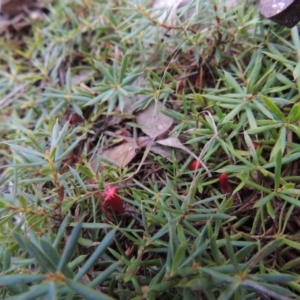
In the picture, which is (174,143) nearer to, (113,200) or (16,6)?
(113,200)

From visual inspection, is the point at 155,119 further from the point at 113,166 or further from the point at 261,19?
the point at 261,19

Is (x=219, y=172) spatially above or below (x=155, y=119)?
below

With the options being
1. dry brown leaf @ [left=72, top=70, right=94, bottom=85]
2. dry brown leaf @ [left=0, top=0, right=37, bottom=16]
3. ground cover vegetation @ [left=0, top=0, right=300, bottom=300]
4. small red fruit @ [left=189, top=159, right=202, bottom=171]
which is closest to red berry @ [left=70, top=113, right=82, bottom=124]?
ground cover vegetation @ [left=0, top=0, right=300, bottom=300]

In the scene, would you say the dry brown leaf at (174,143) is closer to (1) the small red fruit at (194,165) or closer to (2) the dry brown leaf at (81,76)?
(1) the small red fruit at (194,165)

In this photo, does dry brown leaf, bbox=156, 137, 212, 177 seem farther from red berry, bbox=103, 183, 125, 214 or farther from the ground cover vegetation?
red berry, bbox=103, 183, 125, 214

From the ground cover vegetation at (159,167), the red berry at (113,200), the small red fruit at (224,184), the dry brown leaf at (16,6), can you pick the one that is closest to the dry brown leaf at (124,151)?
the ground cover vegetation at (159,167)

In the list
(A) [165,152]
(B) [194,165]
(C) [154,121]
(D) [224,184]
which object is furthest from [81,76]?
(D) [224,184]

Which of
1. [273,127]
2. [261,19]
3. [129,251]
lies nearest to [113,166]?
[129,251]
